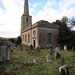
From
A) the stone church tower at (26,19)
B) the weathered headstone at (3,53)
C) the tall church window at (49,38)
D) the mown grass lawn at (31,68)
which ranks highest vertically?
the stone church tower at (26,19)

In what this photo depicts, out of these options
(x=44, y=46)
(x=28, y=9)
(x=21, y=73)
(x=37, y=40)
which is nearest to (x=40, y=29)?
(x=37, y=40)

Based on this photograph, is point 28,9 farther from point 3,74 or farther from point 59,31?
point 3,74

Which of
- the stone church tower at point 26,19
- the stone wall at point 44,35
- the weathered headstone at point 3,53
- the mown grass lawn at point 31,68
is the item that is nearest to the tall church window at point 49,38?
the stone wall at point 44,35

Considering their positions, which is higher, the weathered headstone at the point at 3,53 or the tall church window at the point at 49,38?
the tall church window at the point at 49,38

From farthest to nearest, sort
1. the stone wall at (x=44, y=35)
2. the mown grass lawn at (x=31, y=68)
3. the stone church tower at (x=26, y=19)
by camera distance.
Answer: the stone church tower at (x=26, y=19) → the stone wall at (x=44, y=35) → the mown grass lawn at (x=31, y=68)

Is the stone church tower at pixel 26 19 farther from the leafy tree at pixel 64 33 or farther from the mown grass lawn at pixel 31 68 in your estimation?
the mown grass lawn at pixel 31 68

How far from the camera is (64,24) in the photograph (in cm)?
1638

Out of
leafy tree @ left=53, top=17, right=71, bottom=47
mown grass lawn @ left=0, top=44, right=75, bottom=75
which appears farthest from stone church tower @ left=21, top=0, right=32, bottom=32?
mown grass lawn @ left=0, top=44, right=75, bottom=75

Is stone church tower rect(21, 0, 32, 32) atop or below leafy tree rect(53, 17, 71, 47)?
atop

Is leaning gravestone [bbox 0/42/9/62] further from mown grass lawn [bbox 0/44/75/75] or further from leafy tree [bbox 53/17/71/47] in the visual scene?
leafy tree [bbox 53/17/71/47]

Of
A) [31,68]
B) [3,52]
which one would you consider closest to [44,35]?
[3,52]

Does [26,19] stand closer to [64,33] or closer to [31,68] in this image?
[64,33]

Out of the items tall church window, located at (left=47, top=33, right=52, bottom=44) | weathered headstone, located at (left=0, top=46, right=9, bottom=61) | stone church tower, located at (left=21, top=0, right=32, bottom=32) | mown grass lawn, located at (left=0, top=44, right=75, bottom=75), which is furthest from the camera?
stone church tower, located at (left=21, top=0, right=32, bottom=32)

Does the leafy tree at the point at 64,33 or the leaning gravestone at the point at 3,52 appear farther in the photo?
the leafy tree at the point at 64,33
